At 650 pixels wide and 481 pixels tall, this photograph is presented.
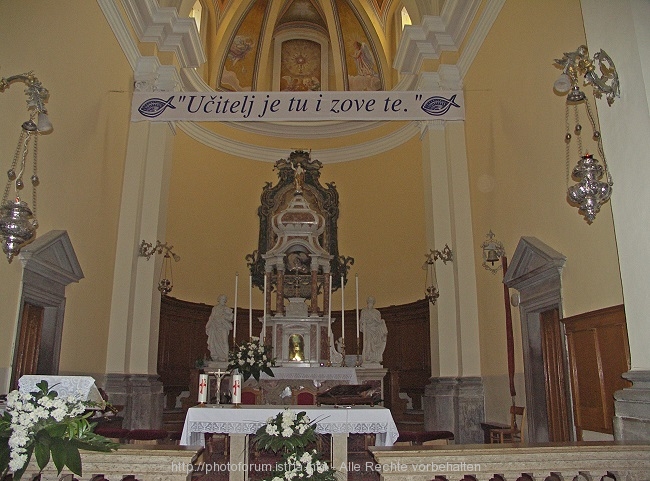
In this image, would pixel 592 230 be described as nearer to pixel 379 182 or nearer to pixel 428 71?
pixel 428 71

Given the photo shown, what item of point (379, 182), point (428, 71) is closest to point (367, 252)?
point (379, 182)

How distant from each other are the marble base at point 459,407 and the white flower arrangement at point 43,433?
6864 millimetres

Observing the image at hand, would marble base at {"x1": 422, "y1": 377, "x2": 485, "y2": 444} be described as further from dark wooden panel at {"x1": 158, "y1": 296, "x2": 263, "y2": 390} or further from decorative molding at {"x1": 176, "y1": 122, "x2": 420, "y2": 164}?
decorative molding at {"x1": 176, "y1": 122, "x2": 420, "y2": 164}

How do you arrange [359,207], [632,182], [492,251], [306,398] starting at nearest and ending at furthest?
[632,182] → [306,398] → [492,251] → [359,207]

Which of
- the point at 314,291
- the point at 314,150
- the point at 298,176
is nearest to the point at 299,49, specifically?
the point at 314,150

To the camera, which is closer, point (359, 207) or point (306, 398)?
point (306, 398)

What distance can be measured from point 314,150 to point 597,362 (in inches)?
390

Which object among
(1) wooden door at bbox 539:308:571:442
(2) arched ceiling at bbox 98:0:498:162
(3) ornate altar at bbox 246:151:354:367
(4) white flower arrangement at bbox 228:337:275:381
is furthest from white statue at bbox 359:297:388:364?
(2) arched ceiling at bbox 98:0:498:162

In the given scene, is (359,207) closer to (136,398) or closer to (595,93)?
(136,398)

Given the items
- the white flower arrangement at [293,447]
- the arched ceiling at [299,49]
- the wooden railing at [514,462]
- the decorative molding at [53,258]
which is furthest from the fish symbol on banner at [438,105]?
the wooden railing at [514,462]

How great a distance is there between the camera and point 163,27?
1011 cm

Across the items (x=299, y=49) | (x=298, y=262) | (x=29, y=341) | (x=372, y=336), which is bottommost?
(x=29, y=341)

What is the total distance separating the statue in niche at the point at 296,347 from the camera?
10.6 meters

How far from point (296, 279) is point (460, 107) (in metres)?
5.01
